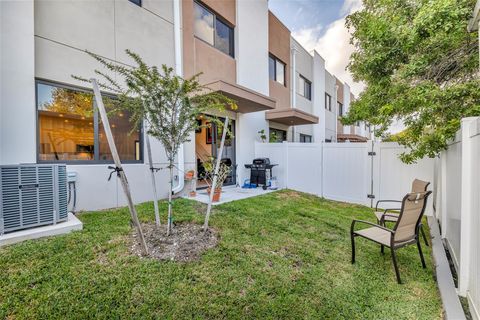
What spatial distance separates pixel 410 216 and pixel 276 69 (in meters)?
10.4

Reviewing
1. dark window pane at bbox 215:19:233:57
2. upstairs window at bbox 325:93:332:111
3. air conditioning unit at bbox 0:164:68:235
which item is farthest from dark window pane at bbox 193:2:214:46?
upstairs window at bbox 325:93:332:111

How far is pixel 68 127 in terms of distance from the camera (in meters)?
4.68

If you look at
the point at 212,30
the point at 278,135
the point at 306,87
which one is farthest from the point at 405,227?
the point at 306,87

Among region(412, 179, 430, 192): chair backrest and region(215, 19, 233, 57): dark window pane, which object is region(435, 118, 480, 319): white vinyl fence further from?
region(215, 19, 233, 57): dark window pane

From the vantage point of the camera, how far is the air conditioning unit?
314 centimetres

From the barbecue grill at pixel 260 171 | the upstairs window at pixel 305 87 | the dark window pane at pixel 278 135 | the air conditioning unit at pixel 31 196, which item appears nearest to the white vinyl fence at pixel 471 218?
the air conditioning unit at pixel 31 196

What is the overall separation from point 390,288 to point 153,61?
6.79 meters

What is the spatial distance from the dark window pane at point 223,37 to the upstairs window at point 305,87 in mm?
6512

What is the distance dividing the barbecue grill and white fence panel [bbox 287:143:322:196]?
808mm

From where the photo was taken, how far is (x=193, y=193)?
260 inches

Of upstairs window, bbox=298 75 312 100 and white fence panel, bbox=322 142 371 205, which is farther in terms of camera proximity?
upstairs window, bbox=298 75 312 100

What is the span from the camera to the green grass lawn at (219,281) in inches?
87.6

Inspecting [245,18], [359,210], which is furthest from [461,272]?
[245,18]

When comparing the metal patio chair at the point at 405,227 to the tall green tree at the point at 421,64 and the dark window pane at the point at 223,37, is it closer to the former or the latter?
the tall green tree at the point at 421,64
